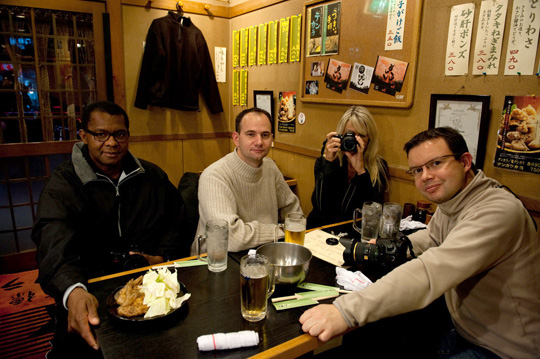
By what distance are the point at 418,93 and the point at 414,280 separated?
1628 millimetres

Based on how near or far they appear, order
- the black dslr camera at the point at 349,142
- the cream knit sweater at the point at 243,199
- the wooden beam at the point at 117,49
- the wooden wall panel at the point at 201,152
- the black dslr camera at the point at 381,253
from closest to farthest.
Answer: the black dslr camera at the point at 381,253, the cream knit sweater at the point at 243,199, the black dslr camera at the point at 349,142, the wooden beam at the point at 117,49, the wooden wall panel at the point at 201,152

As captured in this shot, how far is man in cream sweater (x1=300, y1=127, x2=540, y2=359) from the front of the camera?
1095 millimetres

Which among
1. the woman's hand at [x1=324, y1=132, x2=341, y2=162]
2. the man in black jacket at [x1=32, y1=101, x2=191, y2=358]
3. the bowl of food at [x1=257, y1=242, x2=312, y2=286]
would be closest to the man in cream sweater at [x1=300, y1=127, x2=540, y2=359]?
the bowl of food at [x1=257, y1=242, x2=312, y2=286]

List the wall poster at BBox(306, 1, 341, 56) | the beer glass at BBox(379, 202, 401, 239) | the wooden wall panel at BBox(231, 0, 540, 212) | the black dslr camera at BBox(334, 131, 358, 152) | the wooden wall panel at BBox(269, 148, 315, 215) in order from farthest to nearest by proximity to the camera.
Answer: the wooden wall panel at BBox(269, 148, 315, 215), the wall poster at BBox(306, 1, 341, 56), the black dslr camera at BBox(334, 131, 358, 152), the wooden wall panel at BBox(231, 0, 540, 212), the beer glass at BBox(379, 202, 401, 239)

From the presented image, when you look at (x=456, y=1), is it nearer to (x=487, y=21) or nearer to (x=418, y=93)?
(x=487, y=21)

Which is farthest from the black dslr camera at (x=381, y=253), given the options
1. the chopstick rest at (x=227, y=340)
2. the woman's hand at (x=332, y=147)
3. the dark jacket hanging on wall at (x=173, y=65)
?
the dark jacket hanging on wall at (x=173, y=65)

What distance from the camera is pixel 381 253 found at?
1363 millimetres

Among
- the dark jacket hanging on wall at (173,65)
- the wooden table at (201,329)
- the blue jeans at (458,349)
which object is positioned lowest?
the blue jeans at (458,349)

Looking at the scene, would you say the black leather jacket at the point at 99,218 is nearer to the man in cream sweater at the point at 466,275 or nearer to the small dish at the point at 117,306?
the small dish at the point at 117,306

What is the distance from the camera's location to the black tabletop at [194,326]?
95 cm

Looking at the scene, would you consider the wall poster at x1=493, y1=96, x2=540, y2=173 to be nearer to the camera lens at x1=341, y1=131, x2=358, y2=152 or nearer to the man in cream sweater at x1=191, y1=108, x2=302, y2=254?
the camera lens at x1=341, y1=131, x2=358, y2=152

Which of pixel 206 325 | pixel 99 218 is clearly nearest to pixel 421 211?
pixel 206 325

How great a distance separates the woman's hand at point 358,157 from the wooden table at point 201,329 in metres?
1.39

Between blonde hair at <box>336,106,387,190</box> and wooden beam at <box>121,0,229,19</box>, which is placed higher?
wooden beam at <box>121,0,229,19</box>
